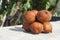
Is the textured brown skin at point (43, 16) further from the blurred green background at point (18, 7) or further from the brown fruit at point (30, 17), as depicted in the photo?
the blurred green background at point (18, 7)

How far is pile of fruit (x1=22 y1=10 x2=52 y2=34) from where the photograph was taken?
3.14ft

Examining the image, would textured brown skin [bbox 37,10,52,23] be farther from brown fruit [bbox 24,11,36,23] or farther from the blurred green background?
the blurred green background

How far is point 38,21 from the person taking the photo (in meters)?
0.98

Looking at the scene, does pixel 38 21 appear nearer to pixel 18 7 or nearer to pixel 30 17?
pixel 30 17

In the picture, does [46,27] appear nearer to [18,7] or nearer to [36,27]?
[36,27]

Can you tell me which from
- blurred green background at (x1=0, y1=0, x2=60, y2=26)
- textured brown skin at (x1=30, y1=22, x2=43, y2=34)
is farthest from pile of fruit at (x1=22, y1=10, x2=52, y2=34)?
blurred green background at (x1=0, y1=0, x2=60, y2=26)

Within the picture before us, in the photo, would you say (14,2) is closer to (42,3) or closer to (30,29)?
(42,3)

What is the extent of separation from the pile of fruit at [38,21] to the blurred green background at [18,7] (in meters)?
0.90

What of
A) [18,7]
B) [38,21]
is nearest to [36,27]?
[38,21]

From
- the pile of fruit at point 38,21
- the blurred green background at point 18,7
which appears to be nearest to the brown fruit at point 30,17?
the pile of fruit at point 38,21

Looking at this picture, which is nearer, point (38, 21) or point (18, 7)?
point (38, 21)

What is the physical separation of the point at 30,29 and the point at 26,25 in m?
0.03

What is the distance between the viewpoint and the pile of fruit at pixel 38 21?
96 centimetres

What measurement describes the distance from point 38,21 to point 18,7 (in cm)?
99
